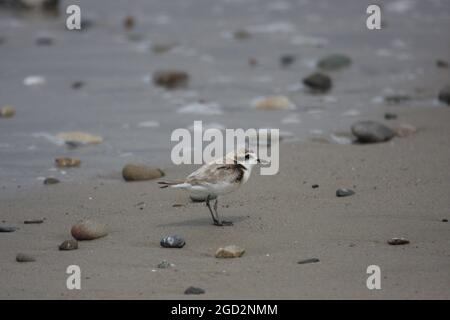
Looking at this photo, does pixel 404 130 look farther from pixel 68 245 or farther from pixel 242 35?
pixel 242 35

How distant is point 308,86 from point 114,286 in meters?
7.38

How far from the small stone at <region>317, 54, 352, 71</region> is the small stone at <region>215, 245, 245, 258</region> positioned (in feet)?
25.6

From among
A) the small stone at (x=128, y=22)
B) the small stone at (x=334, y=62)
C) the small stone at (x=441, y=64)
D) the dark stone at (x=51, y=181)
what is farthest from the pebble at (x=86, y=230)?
the small stone at (x=128, y=22)

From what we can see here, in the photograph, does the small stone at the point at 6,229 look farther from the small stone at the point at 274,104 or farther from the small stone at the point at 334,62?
the small stone at the point at 334,62

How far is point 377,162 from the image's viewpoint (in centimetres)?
894

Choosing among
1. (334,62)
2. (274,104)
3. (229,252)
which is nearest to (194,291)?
(229,252)

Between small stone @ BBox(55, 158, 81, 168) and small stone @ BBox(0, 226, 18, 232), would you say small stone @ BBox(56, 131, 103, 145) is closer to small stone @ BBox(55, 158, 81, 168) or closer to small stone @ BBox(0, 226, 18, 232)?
small stone @ BBox(55, 158, 81, 168)

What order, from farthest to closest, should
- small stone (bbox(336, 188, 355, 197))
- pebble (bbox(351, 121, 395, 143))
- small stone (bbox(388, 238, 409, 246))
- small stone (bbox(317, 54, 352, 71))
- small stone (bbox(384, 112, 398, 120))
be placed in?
small stone (bbox(317, 54, 352, 71)), small stone (bbox(384, 112, 398, 120)), pebble (bbox(351, 121, 395, 143)), small stone (bbox(336, 188, 355, 197)), small stone (bbox(388, 238, 409, 246))

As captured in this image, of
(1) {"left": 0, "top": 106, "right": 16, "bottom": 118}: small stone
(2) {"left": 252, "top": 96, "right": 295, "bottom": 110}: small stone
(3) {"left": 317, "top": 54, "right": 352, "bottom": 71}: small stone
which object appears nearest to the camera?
(1) {"left": 0, "top": 106, "right": 16, "bottom": 118}: small stone

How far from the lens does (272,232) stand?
7105 mm

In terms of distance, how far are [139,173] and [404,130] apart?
3.24m

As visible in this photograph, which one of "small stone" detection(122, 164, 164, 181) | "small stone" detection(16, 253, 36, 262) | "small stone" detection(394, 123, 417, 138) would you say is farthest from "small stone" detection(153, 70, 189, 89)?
"small stone" detection(16, 253, 36, 262)

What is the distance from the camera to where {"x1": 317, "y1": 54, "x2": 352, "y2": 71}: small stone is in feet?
45.5
